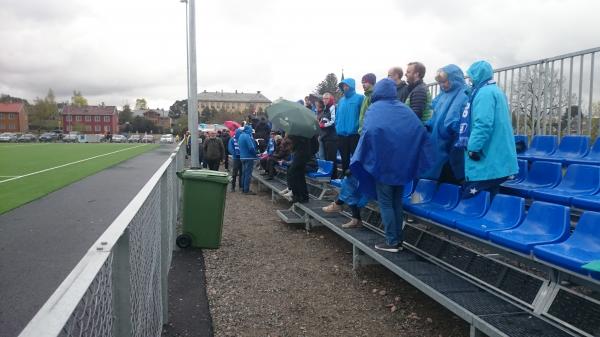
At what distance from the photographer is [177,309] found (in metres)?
4.98

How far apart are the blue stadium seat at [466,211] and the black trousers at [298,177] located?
3.81m

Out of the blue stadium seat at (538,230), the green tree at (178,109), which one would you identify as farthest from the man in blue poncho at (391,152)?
the green tree at (178,109)

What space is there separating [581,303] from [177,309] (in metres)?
3.67

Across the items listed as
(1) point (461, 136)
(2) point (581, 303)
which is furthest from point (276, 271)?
(2) point (581, 303)

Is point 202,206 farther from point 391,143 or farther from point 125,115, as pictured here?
point 125,115

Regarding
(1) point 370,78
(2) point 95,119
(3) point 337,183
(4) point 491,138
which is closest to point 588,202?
(4) point 491,138

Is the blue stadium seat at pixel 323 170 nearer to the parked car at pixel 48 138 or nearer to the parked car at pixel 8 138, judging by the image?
the parked car at pixel 8 138

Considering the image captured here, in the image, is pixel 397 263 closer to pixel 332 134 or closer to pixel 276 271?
pixel 276 271

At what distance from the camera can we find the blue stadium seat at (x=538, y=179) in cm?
563

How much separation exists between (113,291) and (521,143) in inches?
253

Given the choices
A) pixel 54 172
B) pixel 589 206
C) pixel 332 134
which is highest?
pixel 332 134

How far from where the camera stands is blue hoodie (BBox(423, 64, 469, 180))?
590cm

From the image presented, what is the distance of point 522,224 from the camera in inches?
172

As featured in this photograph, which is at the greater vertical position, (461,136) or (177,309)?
(461,136)
